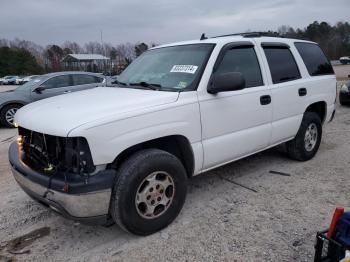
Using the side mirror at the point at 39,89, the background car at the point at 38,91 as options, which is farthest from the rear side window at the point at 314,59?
the side mirror at the point at 39,89

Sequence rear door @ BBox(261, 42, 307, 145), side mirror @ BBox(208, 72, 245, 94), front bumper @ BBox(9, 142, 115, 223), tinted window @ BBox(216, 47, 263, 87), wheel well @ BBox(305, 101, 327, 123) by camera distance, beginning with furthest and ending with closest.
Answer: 1. wheel well @ BBox(305, 101, 327, 123)
2. rear door @ BBox(261, 42, 307, 145)
3. tinted window @ BBox(216, 47, 263, 87)
4. side mirror @ BBox(208, 72, 245, 94)
5. front bumper @ BBox(9, 142, 115, 223)

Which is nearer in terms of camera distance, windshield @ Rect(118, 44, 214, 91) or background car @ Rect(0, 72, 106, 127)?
windshield @ Rect(118, 44, 214, 91)

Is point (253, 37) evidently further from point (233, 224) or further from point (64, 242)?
point (64, 242)

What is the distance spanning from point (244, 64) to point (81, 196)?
2.47 meters

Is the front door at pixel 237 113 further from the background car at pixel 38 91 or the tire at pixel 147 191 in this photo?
the background car at pixel 38 91

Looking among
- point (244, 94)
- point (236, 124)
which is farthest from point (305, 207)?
point (244, 94)

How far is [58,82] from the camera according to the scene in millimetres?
9789

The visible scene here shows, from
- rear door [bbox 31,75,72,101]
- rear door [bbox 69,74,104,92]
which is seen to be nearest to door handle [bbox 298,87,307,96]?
rear door [bbox 69,74,104,92]

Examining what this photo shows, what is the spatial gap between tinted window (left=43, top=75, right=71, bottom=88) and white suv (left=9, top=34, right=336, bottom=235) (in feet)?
19.6

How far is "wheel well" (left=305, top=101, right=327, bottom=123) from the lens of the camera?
207 inches

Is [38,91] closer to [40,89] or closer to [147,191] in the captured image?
[40,89]

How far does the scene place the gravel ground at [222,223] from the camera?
2.96 m

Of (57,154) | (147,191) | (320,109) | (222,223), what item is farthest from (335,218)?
(320,109)

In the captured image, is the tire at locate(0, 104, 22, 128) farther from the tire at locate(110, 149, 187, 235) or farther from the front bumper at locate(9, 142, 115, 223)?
the tire at locate(110, 149, 187, 235)
